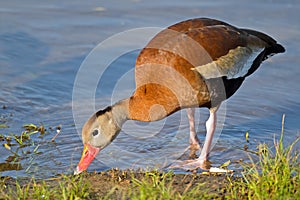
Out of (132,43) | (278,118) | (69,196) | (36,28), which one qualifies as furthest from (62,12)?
(69,196)

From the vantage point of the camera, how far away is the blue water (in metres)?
6.12

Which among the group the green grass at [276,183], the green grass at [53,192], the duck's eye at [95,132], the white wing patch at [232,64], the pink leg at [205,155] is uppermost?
the white wing patch at [232,64]

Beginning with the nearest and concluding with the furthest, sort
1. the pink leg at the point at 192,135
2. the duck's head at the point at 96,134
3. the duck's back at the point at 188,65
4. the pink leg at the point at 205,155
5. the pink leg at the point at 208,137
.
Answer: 1. the duck's head at the point at 96,134
2. the duck's back at the point at 188,65
3. the pink leg at the point at 205,155
4. the pink leg at the point at 208,137
5. the pink leg at the point at 192,135

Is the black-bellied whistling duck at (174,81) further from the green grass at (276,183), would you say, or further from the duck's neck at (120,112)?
the green grass at (276,183)

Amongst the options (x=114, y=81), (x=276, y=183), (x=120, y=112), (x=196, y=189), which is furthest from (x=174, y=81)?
(x=114, y=81)

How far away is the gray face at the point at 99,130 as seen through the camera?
5570 mm

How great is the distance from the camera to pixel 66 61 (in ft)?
27.6

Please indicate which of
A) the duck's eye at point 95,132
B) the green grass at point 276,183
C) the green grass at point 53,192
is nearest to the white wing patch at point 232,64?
the duck's eye at point 95,132

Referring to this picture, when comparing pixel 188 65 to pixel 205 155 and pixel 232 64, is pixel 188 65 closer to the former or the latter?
pixel 232 64

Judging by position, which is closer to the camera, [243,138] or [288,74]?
[243,138]

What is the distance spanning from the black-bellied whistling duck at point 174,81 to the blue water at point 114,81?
0.29m

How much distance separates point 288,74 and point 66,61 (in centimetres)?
279

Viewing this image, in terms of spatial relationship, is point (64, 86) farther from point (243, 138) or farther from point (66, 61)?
point (243, 138)

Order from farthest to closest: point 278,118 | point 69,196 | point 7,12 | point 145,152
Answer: point 7,12
point 278,118
point 145,152
point 69,196
